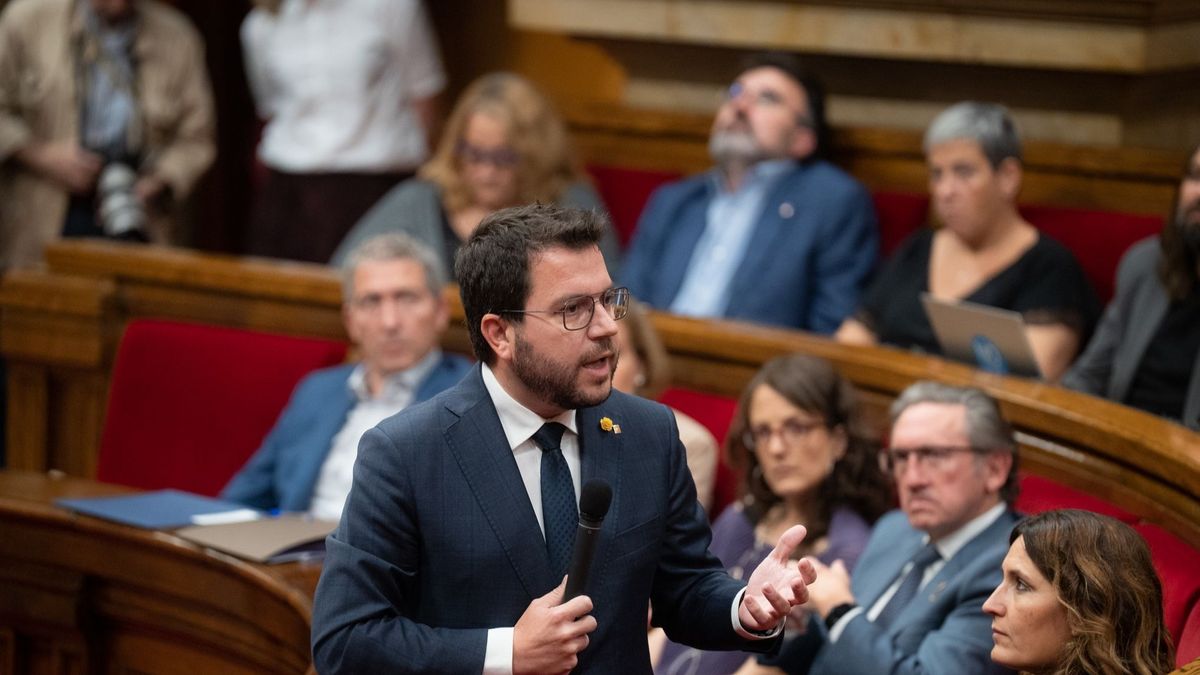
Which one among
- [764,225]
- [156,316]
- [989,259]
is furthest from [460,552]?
[156,316]

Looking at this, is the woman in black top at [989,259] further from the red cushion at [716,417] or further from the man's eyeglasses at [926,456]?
the man's eyeglasses at [926,456]

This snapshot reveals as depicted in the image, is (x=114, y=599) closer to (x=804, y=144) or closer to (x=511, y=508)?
(x=511, y=508)

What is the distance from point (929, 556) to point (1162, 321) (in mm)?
919

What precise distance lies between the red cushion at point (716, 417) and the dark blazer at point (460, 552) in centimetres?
123

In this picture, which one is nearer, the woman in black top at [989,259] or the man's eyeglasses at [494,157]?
the woman in black top at [989,259]

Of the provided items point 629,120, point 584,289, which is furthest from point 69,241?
point 584,289

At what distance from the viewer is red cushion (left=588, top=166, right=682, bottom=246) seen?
4.96 meters

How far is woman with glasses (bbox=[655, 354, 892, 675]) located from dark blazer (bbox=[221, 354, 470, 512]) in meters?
0.79

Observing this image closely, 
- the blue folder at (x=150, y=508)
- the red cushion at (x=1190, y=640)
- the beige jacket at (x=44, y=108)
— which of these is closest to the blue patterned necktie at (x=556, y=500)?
the red cushion at (x=1190, y=640)

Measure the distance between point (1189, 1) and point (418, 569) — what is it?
2927 mm

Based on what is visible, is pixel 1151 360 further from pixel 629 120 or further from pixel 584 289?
pixel 629 120

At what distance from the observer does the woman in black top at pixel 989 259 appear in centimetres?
369

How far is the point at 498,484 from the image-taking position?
6.37 feet

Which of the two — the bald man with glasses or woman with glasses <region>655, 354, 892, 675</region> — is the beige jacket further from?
the bald man with glasses
